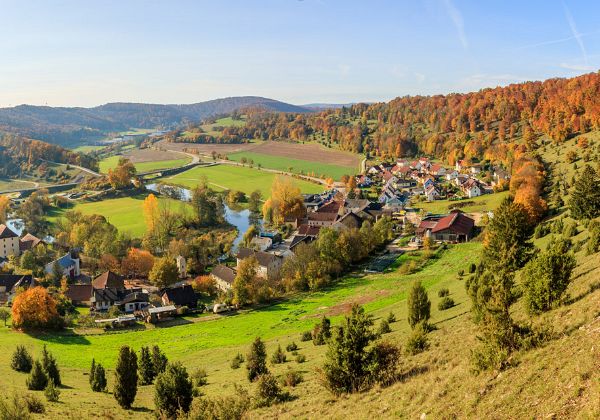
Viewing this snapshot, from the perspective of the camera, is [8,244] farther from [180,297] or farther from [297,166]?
[297,166]

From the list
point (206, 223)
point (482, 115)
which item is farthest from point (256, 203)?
point (482, 115)

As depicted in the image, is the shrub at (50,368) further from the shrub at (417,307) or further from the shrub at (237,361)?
the shrub at (417,307)

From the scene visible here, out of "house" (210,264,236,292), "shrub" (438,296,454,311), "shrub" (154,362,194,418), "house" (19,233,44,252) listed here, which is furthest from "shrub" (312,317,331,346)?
"house" (19,233,44,252)

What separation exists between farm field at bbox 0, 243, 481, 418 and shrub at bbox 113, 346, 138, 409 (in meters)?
0.56

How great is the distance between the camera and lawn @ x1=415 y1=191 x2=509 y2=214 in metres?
72.6

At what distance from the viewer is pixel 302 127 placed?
7338 inches

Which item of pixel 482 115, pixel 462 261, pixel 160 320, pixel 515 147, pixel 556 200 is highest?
pixel 482 115

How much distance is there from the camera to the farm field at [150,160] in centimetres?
14562

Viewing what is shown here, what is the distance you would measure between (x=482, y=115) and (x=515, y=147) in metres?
33.9

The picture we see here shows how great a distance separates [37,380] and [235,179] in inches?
3888

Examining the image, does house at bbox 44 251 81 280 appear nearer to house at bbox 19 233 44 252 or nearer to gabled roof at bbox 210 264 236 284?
house at bbox 19 233 44 252

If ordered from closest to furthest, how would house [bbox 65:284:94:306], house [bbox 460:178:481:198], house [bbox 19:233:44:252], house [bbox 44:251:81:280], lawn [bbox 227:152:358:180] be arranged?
house [bbox 65:284:94:306] → house [bbox 44:251:81:280] → house [bbox 19:233:44:252] → house [bbox 460:178:481:198] → lawn [bbox 227:152:358:180]

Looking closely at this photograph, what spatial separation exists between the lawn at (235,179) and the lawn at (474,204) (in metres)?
30.6

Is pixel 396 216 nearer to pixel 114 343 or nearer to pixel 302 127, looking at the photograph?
pixel 114 343
